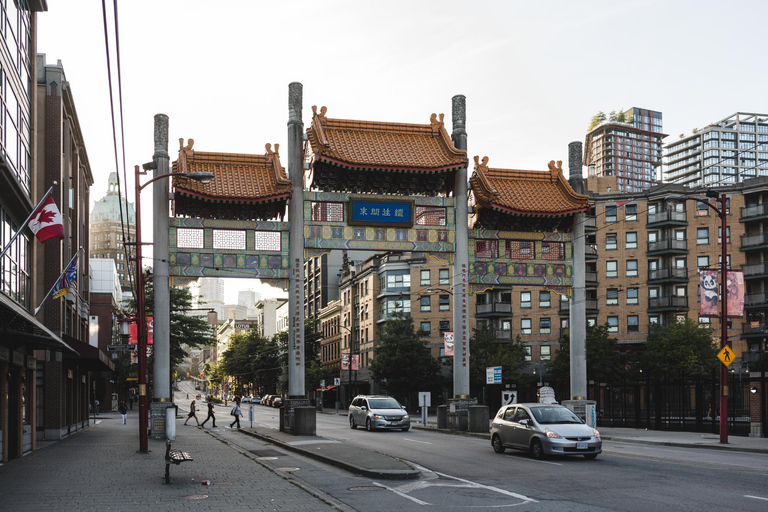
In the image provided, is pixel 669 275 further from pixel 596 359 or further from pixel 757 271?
pixel 596 359

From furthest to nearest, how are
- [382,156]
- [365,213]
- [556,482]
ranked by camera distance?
1. [382,156]
2. [365,213]
3. [556,482]

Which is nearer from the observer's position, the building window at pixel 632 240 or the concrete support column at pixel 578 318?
the concrete support column at pixel 578 318

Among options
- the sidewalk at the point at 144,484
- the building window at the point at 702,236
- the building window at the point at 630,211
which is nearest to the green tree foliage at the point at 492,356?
the building window at the point at 630,211

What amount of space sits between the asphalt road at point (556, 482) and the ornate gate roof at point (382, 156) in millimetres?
12866

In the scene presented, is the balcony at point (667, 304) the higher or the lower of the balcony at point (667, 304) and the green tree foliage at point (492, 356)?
the higher

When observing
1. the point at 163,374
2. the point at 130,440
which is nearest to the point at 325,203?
the point at 163,374

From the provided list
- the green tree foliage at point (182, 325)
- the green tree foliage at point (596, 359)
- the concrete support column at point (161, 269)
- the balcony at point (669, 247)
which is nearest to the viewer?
the concrete support column at point (161, 269)

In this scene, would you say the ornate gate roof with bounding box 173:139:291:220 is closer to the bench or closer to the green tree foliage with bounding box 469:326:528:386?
the bench

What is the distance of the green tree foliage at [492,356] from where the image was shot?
2788 inches

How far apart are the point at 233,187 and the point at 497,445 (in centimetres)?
1537

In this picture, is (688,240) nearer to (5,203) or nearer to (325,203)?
(325,203)

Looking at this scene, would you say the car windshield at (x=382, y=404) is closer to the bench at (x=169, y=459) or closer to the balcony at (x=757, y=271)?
the bench at (x=169, y=459)

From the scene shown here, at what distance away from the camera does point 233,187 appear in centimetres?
3309

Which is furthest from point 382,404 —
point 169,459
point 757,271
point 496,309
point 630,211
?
point 757,271
